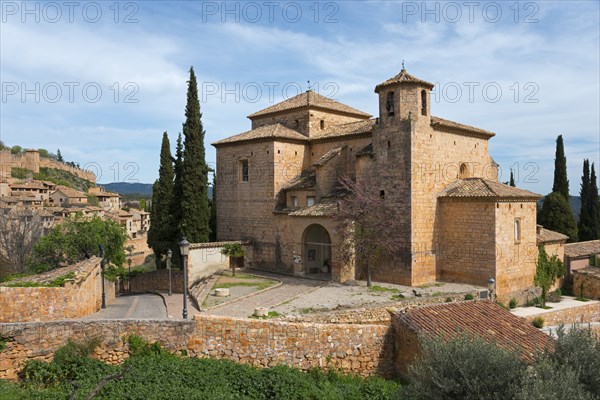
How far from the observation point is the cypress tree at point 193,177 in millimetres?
24812

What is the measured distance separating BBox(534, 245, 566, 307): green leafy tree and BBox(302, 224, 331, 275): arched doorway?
31.8 feet

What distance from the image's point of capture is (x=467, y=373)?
24.5ft

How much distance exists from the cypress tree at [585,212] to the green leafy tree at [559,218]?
332cm

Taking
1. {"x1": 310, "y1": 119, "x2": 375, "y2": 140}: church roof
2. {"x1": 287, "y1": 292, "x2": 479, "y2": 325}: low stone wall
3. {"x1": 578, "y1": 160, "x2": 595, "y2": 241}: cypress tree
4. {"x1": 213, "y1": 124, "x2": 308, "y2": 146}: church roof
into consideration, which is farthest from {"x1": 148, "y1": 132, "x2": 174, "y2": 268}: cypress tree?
{"x1": 578, "y1": 160, "x2": 595, "y2": 241}: cypress tree

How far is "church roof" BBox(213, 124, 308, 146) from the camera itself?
80.0 ft

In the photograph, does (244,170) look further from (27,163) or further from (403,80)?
(27,163)

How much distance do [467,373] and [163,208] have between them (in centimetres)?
2245

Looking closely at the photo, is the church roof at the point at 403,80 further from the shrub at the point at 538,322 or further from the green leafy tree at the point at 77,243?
the green leafy tree at the point at 77,243

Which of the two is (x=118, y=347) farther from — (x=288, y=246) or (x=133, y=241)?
(x=133, y=241)

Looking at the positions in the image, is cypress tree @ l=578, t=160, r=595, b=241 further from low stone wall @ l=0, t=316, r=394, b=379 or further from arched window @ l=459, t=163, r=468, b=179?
low stone wall @ l=0, t=316, r=394, b=379

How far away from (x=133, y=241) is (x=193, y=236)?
30849mm

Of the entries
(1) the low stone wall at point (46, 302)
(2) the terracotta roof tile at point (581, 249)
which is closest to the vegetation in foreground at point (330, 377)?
(1) the low stone wall at point (46, 302)

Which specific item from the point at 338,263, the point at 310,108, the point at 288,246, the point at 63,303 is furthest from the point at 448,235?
the point at 63,303

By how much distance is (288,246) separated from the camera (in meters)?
23.6
